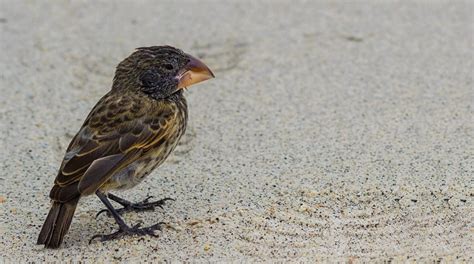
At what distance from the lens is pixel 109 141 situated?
4.94 metres

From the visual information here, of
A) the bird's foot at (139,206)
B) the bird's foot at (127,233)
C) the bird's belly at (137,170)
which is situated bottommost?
the bird's foot at (139,206)

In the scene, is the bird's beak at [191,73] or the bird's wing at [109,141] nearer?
the bird's wing at [109,141]

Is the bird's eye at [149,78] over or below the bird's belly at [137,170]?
over

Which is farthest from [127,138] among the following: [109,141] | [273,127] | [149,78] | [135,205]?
[273,127]

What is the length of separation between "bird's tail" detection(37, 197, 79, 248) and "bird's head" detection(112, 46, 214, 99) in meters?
0.79

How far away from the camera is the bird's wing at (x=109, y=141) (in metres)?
→ 4.80

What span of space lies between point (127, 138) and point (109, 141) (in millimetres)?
101

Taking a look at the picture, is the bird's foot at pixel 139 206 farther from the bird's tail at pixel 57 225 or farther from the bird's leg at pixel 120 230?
the bird's tail at pixel 57 225

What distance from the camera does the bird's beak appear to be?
17.3 feet

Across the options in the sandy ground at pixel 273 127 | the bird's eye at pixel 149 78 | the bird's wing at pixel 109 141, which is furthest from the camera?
the bird's eye at pixel 149 78

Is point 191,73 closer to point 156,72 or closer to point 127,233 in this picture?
point 156,72

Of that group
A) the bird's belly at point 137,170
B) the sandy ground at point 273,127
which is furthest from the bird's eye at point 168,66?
the sandy ground at point 273,127

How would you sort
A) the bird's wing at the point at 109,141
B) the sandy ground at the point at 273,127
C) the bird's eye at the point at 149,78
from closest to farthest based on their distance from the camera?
the bird's wing at the point at 109,141 < the sandy ground at the point at 273,127 < the bird's eye at the point at 149,78

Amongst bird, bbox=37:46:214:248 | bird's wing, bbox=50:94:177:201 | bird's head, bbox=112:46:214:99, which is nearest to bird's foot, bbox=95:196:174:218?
bird, bbox=37:46:214:248
